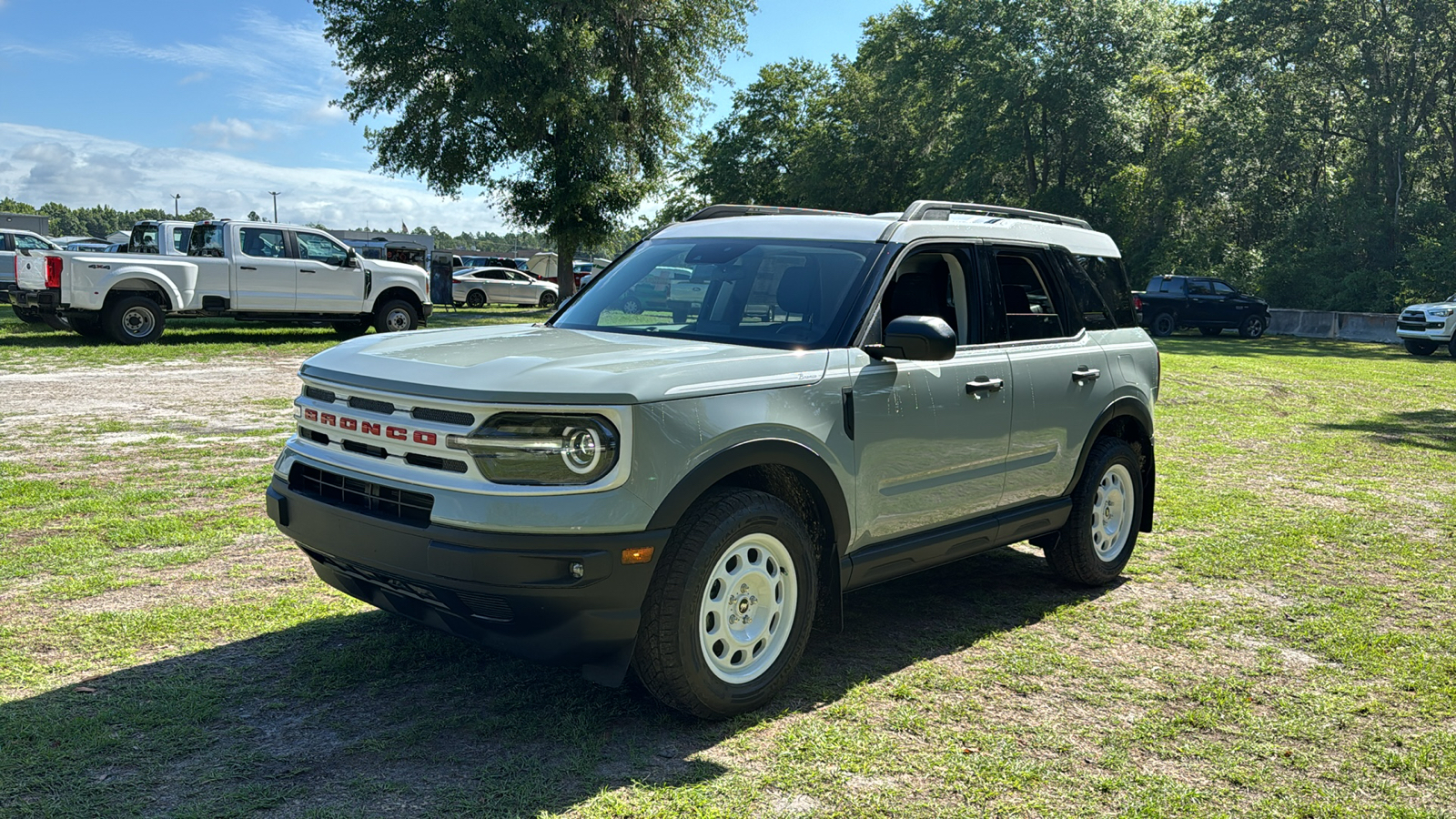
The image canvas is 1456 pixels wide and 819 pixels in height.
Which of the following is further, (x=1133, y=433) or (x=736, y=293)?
(x=1133, y=433)

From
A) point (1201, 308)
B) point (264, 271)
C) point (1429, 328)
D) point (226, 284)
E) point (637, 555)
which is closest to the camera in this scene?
point (637, 555)

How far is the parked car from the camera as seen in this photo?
1060 inches

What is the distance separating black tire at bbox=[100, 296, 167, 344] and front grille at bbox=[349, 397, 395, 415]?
55.0ft

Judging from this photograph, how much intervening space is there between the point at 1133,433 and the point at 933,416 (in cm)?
225

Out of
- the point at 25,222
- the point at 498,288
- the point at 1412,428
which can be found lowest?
the point at 1412,428

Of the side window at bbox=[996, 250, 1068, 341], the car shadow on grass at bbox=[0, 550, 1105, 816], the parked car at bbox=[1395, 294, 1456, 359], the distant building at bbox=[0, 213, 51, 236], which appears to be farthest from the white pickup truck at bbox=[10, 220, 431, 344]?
the distant building at bbox=[0, 213, 51, 236]

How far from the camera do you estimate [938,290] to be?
5.21 metres

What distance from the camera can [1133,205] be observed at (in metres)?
44.0

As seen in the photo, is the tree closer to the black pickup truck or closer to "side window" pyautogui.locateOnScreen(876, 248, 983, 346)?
the black pickup truck

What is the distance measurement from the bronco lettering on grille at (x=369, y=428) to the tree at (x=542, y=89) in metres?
27.7

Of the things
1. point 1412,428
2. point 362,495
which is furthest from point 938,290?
point 1412,428

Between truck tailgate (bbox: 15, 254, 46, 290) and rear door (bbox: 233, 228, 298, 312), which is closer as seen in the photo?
truck tailgate (bbox: 15, 254, 46, 290)

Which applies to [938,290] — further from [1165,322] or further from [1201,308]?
[1201,308]

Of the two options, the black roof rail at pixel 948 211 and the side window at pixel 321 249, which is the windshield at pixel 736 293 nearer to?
the black roof rail at pixel 948 211
